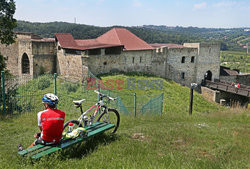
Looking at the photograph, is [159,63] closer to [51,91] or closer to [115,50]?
[115,50]

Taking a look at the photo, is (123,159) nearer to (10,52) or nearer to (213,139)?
(213,139)

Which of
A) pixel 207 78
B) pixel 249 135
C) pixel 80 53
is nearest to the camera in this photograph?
pixel 249 135

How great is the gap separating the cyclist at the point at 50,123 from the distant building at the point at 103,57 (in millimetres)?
13140

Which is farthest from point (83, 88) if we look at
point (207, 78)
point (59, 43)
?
point (207, 78)

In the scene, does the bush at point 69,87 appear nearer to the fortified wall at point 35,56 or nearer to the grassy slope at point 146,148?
the fortified wall at point 35,56

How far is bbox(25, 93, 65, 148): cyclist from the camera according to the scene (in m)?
4.02

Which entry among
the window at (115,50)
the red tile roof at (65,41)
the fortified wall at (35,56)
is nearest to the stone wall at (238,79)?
the window at (115,50)

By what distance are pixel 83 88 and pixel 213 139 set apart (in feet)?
30.9

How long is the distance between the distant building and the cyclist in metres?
13.1

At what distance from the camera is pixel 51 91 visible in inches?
492

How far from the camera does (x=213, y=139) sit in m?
6.04

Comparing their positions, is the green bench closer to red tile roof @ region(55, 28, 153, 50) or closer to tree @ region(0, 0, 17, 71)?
tree @ region(0, 0, 17, 71)

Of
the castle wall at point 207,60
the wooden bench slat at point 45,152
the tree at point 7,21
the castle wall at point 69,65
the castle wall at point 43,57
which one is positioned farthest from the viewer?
the castle wall at point 207,60

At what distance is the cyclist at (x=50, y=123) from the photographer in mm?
4016
